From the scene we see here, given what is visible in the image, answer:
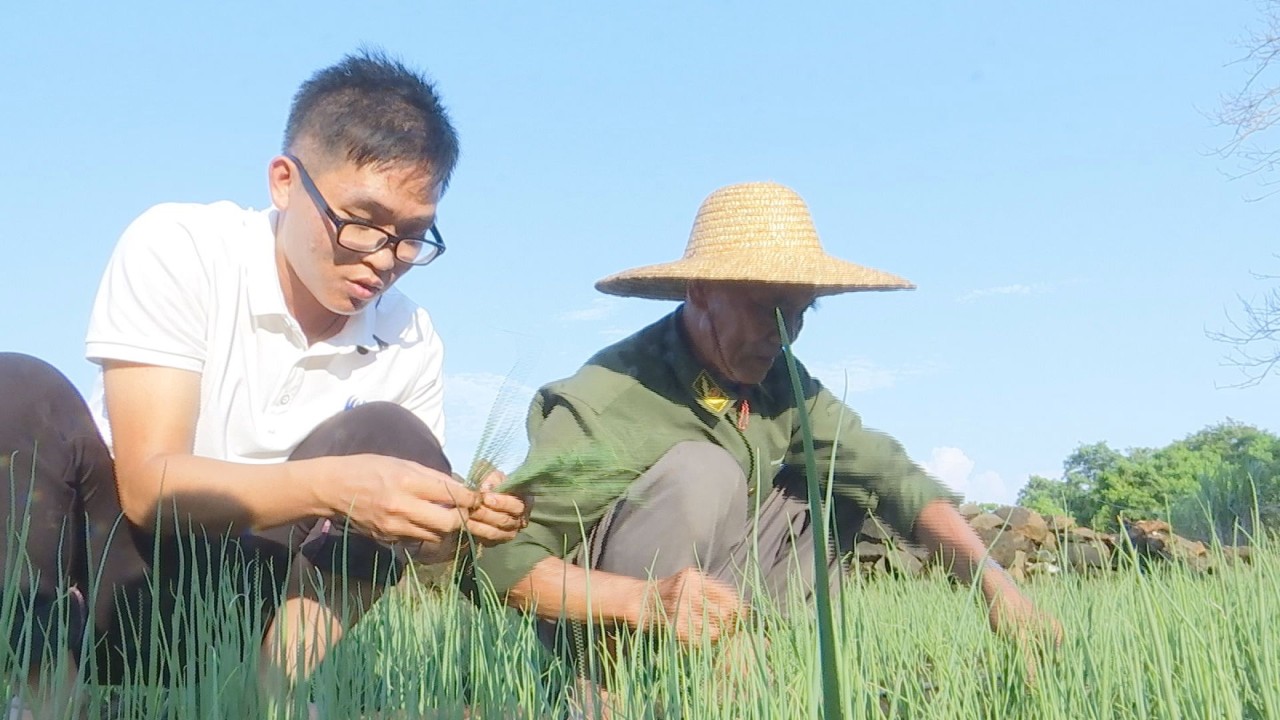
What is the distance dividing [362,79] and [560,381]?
74cm

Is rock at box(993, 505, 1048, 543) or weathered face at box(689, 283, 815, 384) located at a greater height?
weathered face at box(689, 283, 815, 384)

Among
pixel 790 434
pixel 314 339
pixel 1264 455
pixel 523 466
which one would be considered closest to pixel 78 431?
pixel 314 339

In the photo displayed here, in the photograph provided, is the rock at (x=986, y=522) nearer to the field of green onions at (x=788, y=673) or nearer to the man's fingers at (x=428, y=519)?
the field of green onions at (x=788, y=673)

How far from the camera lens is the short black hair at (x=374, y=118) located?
6.71ft

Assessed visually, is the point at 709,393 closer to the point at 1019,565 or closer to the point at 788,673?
the point at 788,673

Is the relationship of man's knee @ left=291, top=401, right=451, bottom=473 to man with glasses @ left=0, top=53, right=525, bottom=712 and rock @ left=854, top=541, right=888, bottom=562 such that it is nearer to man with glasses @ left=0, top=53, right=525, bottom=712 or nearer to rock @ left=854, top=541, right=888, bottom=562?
man with glasses @ left=0, top=53, right=525, bottom=712

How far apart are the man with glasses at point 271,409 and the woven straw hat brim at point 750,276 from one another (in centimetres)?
53

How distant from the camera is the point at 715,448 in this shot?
215 cm

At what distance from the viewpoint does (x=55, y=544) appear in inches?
68.0

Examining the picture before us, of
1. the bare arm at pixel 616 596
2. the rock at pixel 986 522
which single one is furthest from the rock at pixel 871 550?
the bare arm at pixel 616 596

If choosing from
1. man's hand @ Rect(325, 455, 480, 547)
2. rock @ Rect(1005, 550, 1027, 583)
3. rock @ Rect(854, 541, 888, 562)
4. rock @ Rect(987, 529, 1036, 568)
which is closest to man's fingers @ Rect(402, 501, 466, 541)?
man's hand @ Rect(325, 455, 480, 547)

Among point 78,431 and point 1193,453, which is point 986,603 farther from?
point 1193,453

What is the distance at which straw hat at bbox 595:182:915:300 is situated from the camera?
2.30 metres

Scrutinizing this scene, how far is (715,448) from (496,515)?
677mm
